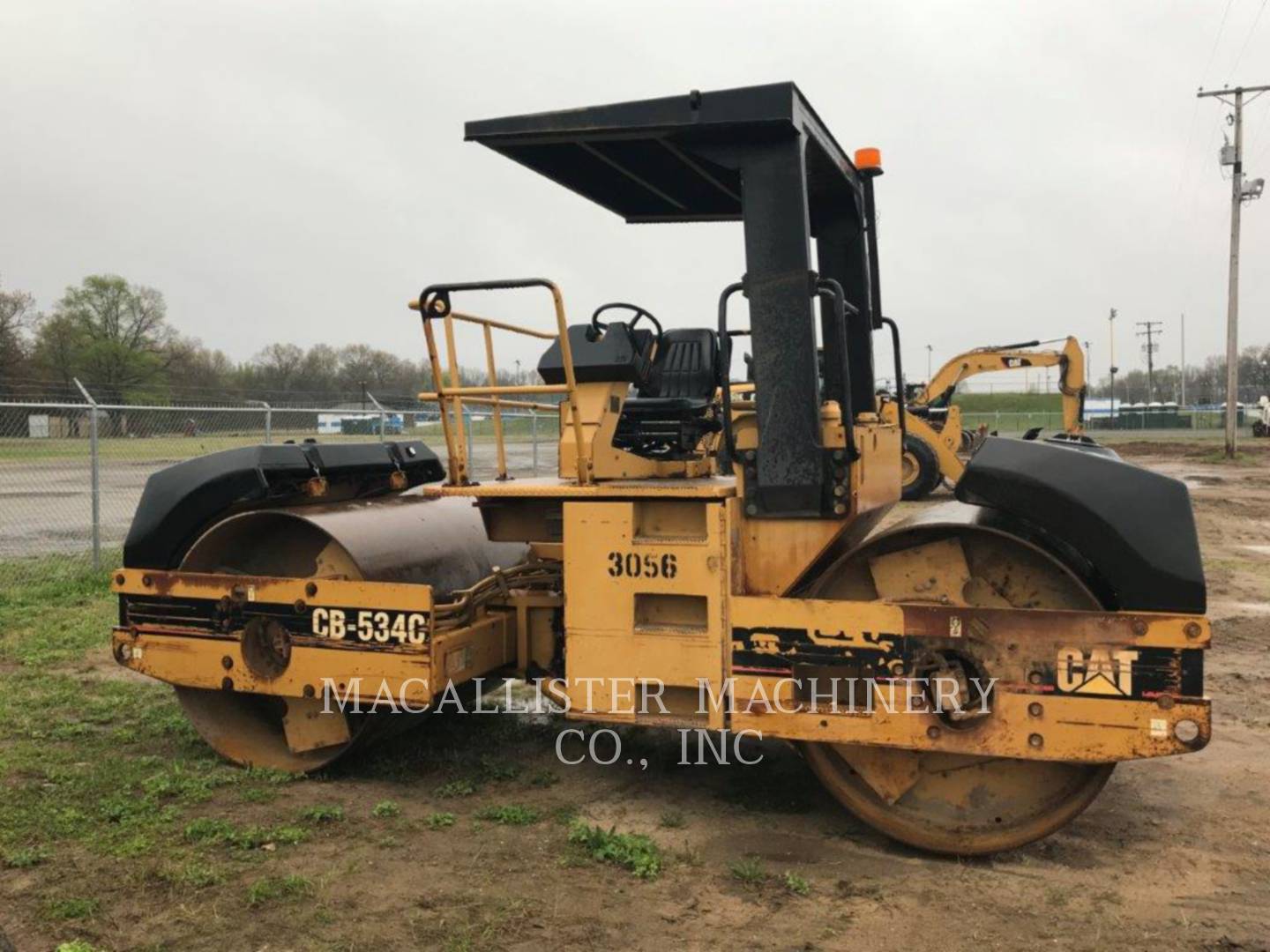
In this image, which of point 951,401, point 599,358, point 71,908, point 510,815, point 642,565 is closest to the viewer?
point 71,908

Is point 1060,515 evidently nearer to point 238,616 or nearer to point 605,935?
point 605,935

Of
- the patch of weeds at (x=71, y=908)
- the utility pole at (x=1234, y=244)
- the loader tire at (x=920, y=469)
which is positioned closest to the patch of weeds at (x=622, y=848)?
the patch of weeds at (x=71, y=908)

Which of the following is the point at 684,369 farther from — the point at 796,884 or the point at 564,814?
the point at 796,884

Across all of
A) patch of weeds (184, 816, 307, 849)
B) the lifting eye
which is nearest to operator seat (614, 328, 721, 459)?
the lifting eye

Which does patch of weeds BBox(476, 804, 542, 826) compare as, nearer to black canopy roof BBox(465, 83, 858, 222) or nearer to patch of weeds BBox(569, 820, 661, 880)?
patch of weeds BBox(569, 820, 661, 880)

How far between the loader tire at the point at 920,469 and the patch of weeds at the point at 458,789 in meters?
13.7

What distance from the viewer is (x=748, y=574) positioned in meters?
3.96

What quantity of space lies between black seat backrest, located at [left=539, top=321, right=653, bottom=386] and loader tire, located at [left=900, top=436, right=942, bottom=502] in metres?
13.5

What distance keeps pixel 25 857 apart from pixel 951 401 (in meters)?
18.3

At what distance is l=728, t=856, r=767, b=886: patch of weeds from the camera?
140 inches

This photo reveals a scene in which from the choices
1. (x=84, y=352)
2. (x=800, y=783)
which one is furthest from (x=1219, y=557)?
(x=84, y=352)

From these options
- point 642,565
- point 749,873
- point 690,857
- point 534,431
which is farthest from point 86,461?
point 749,873

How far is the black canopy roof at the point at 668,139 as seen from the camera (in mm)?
3730

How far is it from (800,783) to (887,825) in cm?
74
